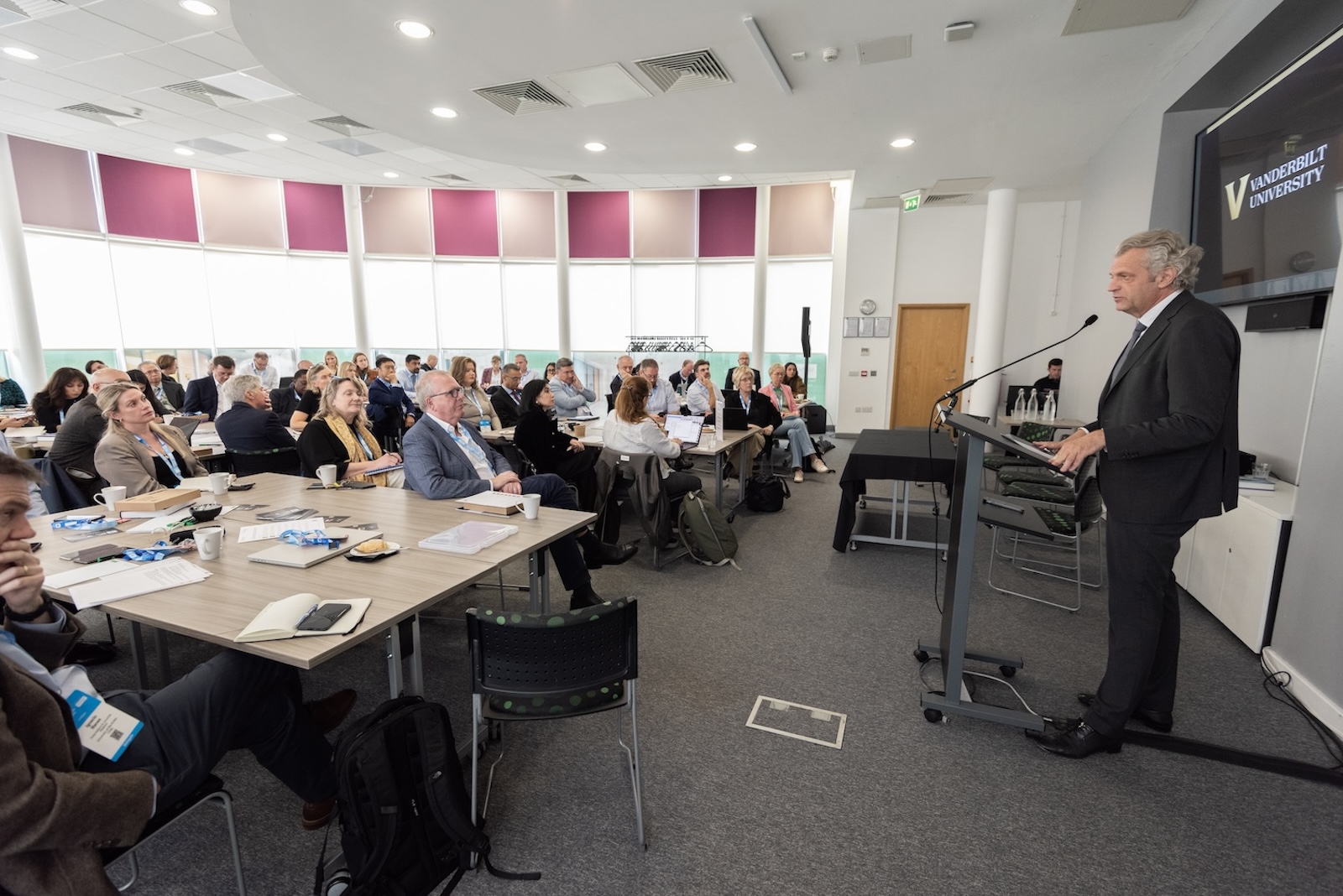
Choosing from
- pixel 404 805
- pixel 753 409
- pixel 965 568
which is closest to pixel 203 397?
pixel 753 409

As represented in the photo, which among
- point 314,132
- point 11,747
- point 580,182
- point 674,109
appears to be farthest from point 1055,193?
point 11,747

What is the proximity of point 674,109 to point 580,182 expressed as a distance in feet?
17.3

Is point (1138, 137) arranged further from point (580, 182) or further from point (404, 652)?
point (580, 182)

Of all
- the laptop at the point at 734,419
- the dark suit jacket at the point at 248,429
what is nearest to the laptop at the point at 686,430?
the laptop at the point at 734,419

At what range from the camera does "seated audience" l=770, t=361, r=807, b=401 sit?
8246 millimetres

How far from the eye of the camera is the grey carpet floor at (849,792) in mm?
1750

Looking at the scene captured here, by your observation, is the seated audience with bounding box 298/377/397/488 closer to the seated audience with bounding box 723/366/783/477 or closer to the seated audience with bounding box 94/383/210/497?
the seated audience with bounding box 94/383/210/497

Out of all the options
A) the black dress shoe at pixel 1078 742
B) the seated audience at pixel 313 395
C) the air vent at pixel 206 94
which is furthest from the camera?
the air vent at pixel 206 94

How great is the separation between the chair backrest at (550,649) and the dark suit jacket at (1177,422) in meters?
1.70

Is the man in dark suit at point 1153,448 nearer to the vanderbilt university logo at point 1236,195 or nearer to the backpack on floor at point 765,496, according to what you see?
the vanderbilt university logo at point 1236,195

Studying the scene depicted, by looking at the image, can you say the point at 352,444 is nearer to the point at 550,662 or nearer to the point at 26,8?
the point at 550,662

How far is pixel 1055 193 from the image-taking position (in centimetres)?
811

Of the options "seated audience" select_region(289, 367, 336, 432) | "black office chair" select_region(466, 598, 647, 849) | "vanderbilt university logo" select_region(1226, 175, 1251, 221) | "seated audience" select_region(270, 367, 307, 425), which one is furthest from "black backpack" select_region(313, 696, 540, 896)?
"seated audience" select_region(270, 367, 307, 425)

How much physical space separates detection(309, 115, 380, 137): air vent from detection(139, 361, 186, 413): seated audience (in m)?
Result: 3.47
